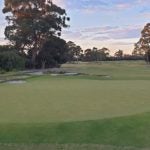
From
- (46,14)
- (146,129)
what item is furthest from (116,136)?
(46,14)

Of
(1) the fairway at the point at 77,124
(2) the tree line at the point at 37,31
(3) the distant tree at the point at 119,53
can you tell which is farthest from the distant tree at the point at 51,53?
(3) the distant tree at the point at 119,53

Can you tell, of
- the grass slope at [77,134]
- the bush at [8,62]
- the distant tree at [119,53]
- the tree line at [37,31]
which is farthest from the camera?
the distant tree at [119,53]

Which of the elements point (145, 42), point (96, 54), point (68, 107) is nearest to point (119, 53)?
point (96, 54)

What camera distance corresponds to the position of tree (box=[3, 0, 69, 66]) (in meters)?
57.1

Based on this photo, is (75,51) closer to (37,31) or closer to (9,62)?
(37,31)

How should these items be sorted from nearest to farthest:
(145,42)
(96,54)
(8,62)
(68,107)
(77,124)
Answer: (77,124) < (68,107) < (8,62) < (145,42) < (96,54)

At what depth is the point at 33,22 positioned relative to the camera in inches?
2250

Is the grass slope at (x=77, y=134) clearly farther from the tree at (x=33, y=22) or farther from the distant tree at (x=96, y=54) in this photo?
the distant tree at (x=96, y=54)

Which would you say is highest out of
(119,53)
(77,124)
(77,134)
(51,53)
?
(51,53)

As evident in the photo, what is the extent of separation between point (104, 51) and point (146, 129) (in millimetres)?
113706

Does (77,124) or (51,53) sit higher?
(51,53)

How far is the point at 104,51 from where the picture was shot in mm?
122375

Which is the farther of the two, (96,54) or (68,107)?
(96,54)

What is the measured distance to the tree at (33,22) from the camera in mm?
57062
